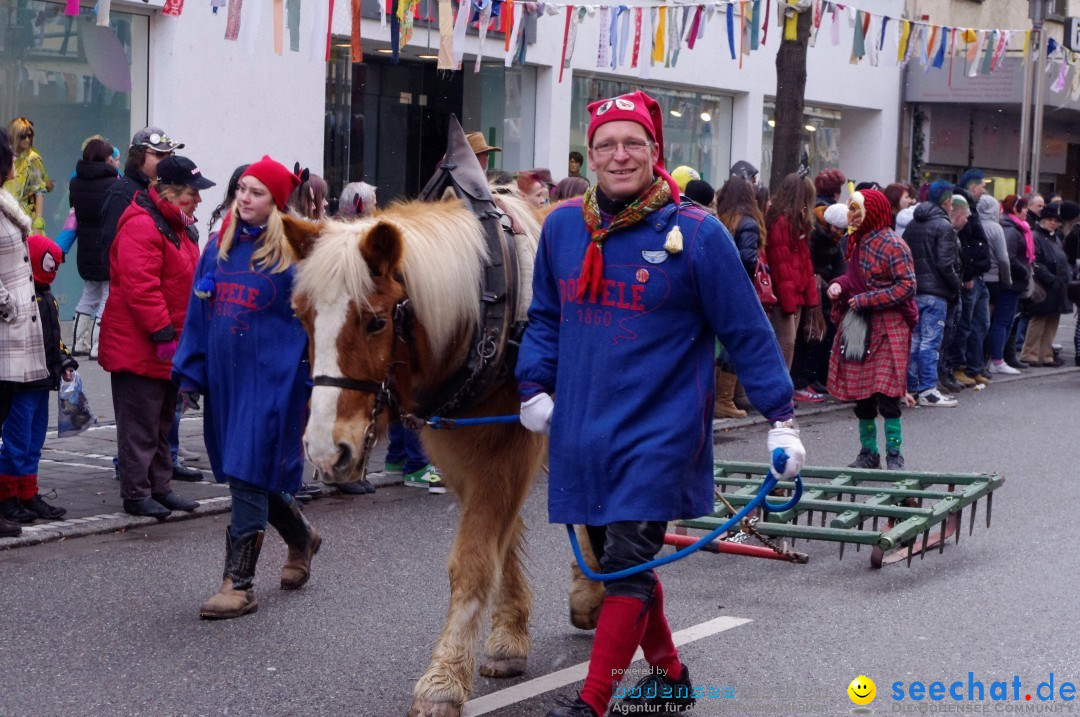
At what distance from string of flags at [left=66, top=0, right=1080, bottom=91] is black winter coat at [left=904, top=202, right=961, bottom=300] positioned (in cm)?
251

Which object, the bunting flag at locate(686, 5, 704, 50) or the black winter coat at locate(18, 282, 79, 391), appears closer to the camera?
the black winter coat at locate(18, 282, 79, 391)

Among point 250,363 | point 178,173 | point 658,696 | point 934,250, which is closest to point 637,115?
point 658,696

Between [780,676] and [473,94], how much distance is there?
13.6 metres

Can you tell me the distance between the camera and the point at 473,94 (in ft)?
57.6

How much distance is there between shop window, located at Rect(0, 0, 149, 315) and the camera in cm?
1253

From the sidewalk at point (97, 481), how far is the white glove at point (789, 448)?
13.6ft

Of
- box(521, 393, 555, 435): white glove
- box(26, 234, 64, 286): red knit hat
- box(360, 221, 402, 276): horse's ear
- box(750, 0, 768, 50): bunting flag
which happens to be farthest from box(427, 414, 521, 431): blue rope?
box(750, 0, 768, 50): bunting flag

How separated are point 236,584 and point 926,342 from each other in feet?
27.6

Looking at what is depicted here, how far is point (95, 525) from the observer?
6.96 metres

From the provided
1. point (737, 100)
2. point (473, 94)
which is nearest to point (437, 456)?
point (473, 94)

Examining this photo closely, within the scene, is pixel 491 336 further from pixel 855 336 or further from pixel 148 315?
pixel 855 336

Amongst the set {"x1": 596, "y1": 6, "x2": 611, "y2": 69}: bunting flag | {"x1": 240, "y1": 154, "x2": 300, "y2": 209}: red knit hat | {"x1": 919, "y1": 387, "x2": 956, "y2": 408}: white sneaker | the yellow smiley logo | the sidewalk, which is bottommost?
the sidewalk

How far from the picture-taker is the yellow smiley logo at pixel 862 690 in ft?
15.1

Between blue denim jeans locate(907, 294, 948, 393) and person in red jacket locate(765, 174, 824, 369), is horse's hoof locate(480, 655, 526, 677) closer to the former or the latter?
person in red jacket locate(765, 174, 824, 369)
